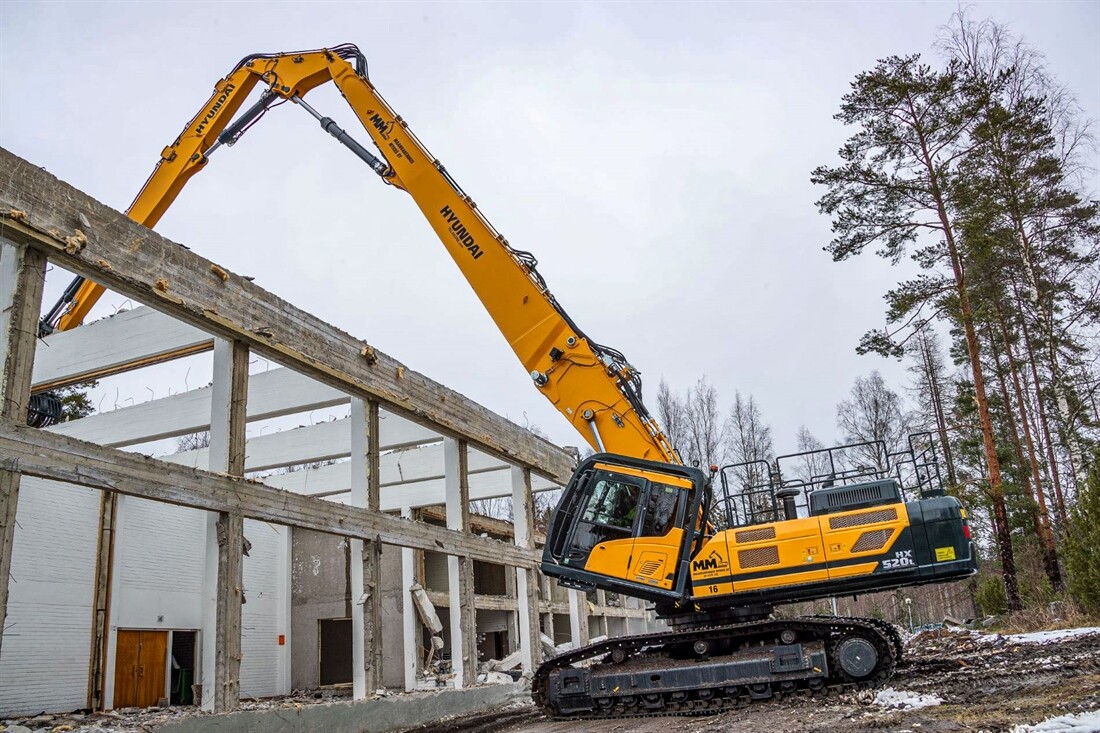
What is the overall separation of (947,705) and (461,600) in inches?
373

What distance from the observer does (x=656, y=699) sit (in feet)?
34.8

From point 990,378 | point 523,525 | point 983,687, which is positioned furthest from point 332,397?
point 990,378

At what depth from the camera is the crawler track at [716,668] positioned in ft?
32.8

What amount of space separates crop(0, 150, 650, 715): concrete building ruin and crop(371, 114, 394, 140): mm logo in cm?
292

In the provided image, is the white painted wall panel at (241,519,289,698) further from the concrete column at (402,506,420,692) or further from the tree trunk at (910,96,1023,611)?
the tree trunk at (910,96,1023,611)

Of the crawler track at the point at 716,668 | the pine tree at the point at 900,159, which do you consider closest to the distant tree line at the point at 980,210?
the pine tree at the point at 900,159

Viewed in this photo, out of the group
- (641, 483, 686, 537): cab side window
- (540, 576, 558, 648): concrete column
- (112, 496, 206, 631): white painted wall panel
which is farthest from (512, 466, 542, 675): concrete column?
(641, 483, 686, 537): cab side window

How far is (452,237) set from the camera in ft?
39.7

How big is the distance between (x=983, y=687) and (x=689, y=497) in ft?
12.2

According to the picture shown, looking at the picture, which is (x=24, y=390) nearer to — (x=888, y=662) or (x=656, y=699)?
(x=656, y=699)

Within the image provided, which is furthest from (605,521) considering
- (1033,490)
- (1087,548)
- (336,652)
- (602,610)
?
(1033,490)

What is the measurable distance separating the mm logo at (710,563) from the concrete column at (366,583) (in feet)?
16.8

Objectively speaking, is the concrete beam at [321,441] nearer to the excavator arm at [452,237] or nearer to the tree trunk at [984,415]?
the excavator arm at [452,237]

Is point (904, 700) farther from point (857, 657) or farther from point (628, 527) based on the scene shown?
point (628, 527)
